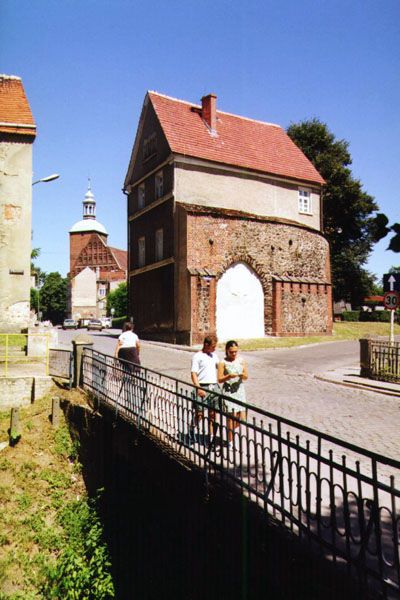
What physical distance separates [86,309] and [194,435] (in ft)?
244

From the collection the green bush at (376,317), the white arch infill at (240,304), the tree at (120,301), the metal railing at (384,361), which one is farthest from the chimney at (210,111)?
the tree at (120,301)

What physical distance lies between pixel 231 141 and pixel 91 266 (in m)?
58.6

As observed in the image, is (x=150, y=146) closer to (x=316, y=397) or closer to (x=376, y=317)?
(x=316, y=397)

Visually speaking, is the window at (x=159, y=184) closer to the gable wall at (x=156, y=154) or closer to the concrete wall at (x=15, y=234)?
the gable wall at (x=156, y=154)

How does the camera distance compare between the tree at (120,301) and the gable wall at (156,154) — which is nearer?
the gable wall at (156,154)

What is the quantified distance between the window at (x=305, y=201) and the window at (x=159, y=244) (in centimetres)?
1015

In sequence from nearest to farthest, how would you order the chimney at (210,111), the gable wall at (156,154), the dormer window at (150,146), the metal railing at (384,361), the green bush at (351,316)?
1. the metal railing at (384,361)
2. the gable wall at (156,154)
3. the dormer window at (150,146)
4. the chimney at (210,111)
5. the green bush at (351,316)

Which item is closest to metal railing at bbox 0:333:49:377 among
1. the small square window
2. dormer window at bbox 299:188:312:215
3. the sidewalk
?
the sidewalk

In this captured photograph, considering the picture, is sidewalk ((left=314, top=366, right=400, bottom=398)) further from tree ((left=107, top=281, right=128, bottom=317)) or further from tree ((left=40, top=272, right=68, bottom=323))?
tree ((left=40, top=272, right=68, bottom=323))

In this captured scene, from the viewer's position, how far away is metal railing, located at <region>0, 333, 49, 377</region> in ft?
50.0

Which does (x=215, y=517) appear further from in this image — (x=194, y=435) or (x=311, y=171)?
(x=311, y=171)

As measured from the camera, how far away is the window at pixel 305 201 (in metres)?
32.3

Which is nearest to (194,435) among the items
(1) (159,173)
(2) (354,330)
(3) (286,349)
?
(3) (286,349)

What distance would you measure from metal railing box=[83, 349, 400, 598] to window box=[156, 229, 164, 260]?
16.8 m
